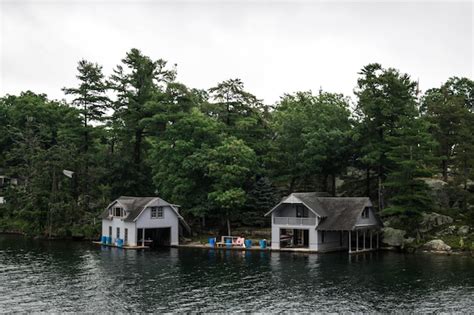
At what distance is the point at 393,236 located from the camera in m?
66.8

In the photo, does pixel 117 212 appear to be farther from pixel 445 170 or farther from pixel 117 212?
pixel 445 170

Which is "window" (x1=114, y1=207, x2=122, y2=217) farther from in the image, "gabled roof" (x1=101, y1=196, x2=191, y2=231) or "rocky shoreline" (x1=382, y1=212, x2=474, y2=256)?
"rocky shoreline" (x1=382, y1=212, x2=474, y2=256)

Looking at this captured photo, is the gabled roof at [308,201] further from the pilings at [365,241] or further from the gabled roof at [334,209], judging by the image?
the pilings at [365,241]

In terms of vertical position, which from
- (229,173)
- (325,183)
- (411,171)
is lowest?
(411,171)

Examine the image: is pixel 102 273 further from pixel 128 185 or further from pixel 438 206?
pixel 438 206

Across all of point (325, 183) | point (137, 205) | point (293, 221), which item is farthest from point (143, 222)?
point (325, 183)

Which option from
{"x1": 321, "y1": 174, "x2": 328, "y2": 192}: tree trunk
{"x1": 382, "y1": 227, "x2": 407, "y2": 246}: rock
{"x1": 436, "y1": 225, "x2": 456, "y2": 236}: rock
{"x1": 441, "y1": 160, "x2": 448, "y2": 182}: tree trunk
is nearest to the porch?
{"x1": 382, "y1": 227, "x2": 407, "y2": 246}: rock

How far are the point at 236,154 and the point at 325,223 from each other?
15.1 m

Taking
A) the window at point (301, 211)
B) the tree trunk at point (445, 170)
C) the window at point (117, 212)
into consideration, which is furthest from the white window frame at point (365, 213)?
the window at point (117, 212)

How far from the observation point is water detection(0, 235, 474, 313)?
39.4 meters

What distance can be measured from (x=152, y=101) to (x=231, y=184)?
2000 centimetres

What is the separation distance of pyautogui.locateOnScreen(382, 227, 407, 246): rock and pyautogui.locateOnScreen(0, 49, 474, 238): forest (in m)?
1.51

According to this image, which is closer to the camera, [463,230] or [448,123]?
[463,230]

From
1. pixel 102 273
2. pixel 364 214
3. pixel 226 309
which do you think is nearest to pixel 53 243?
pixel 102 273
